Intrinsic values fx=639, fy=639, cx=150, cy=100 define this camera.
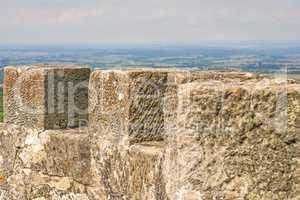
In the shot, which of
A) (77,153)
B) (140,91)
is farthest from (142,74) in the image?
(77,153)

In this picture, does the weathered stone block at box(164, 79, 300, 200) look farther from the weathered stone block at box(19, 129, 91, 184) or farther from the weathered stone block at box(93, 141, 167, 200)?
the weathered stone block at box(19, 129, 91, 184)

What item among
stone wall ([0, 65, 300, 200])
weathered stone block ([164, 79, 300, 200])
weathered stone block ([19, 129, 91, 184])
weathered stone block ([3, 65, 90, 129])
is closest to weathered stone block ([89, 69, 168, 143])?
stone wall ([0, 65, 300, 200])

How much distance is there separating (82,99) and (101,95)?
95cm

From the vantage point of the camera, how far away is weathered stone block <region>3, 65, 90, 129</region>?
5586mm

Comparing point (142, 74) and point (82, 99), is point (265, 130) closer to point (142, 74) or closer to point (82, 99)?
point (142, 74)

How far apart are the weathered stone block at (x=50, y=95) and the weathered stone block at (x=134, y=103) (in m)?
0.95

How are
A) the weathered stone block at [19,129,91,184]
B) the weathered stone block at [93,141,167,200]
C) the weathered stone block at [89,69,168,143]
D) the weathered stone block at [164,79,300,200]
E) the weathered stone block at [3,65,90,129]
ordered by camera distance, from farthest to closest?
the weathered stone block at [3,65,90,129]
the weathered stone block at [19,129,91,184]
the weathered stone block at [89,69,168,143]
the weathered stone block at [93,141,167,200]
the weathered stone block at [164,79,300,200]

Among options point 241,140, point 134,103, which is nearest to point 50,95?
point 134,103

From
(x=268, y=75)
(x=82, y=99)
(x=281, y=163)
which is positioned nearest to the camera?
(x=281, y=163)

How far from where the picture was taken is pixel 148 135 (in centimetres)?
458

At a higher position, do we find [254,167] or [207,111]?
[207,111]

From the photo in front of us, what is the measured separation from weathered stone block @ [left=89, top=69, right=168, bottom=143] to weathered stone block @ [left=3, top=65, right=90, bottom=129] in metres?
0.95

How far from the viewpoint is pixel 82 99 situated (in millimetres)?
5703

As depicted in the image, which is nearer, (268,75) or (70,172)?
(268,75)
